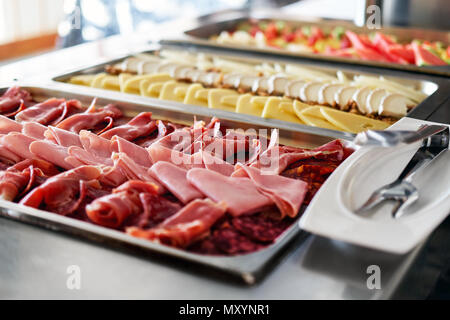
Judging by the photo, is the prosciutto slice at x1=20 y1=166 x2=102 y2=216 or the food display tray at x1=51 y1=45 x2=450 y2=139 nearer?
the prosciutto slice at x1=20 y1=166 x2=102 y2=216

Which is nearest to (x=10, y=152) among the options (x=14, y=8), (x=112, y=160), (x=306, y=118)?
(x=112, y=160)

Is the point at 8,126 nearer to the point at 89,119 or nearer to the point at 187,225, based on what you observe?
the point at 89,119

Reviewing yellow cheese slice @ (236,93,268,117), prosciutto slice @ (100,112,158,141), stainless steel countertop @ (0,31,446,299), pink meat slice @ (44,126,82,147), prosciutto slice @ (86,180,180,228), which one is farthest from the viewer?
yellow cheese slice @ (236,93,268,117)

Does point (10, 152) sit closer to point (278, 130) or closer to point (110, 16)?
point (278, 130)

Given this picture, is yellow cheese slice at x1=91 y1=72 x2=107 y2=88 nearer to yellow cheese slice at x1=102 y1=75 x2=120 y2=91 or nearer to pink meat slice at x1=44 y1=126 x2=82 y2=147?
yellow cheese slice at x1=102 y1=75 x2=120 y2=91

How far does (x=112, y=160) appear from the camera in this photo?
1.30 metres

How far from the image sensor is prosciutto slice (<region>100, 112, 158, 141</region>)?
1.51m

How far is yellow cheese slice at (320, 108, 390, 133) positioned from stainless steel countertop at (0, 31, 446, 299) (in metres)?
0.69

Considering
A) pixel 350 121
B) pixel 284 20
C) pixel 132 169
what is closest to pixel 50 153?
pixel 132 169

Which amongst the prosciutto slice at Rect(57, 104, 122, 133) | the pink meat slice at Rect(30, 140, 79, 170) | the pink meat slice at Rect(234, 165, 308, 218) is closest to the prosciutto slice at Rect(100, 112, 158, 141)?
the prosciutto slice at Rect(57, 104, 122, 133)

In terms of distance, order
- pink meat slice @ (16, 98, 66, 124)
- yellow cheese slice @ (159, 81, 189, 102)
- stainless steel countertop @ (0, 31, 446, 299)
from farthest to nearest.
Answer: yellow cheese slice @ (159, 81, 189, 102) < pink meat slice @ (16, 98, 66, 124) < stainless steel countertop @ (0, 31, 446, 299)

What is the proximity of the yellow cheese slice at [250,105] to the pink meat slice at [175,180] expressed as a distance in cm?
61

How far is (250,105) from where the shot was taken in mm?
1794

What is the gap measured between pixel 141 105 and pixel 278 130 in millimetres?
488
